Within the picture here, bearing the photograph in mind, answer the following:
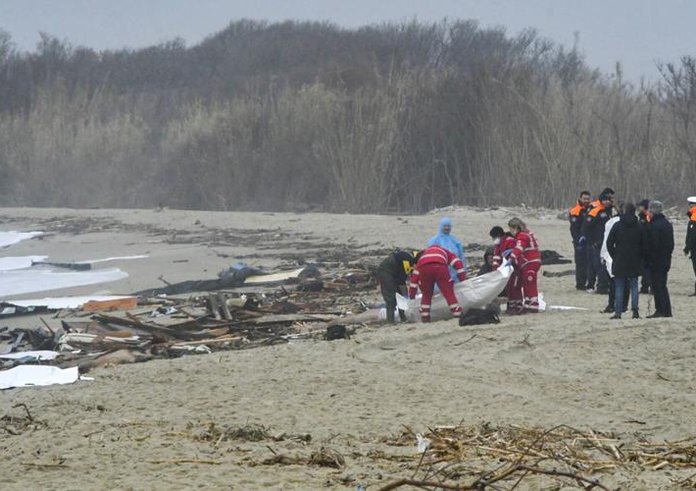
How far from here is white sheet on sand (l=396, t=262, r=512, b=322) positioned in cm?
1538

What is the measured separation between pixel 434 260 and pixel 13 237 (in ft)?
96.4

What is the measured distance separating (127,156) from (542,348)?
50212mm

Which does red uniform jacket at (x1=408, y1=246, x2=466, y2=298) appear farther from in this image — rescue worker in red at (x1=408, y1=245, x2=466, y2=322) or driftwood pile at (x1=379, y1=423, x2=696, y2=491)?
driftwood pile at (x1=379, y1=423, x2=696, y2=491)

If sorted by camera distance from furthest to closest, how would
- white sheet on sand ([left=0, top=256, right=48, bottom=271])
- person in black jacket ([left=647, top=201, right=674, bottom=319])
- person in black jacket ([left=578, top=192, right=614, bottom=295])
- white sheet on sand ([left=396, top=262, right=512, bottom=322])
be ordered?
white sheet on sand ([left=0, top=256, right=48, bottom=271]) → person in black jacket ([left=578, top=192, right=614, bottom=295]) → white sheet on sand ([left=396, top=262, right=512, bottom=322]) → person in black jacket ([left=647, top=201, right=674, bottom=319])

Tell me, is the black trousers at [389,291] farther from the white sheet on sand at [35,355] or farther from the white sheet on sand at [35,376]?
the white sheet on sand at [35,376]

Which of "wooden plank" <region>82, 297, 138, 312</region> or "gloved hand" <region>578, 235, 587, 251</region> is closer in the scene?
"gloved hand" <region>578, 235, 587, 251</region>

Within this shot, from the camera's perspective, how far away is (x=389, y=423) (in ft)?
32.3

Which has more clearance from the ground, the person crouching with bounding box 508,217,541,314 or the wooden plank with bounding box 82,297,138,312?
the person crouching with bounding box 508,217,541,314

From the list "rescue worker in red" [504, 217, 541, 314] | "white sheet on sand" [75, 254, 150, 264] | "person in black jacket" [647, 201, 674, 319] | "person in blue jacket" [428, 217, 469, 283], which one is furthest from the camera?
"white sheet on sand" [75, 254, 150, 264]

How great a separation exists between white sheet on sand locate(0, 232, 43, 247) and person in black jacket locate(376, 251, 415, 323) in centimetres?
2511

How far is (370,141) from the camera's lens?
143ft

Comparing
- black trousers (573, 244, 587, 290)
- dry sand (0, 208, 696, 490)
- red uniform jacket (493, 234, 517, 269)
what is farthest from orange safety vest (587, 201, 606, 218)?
red uniform jacket (493, 234, 517, 269)

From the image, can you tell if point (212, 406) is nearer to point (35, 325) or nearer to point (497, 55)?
point (35, 325)

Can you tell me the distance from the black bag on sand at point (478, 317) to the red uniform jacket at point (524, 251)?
0.98 meters
